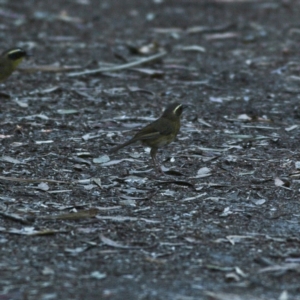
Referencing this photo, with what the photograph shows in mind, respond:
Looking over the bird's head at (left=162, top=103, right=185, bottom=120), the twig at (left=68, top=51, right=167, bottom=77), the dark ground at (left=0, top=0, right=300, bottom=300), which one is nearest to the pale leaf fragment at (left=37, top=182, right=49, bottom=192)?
the dark ground at (left=0, top=0, right=300, bottom=300)

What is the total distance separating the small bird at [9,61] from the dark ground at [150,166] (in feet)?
1.26

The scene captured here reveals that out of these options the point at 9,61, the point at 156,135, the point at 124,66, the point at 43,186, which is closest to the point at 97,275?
the point at 43,186

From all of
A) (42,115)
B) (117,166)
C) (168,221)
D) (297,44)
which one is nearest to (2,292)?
(168,221)

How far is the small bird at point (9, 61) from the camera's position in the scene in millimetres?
9844

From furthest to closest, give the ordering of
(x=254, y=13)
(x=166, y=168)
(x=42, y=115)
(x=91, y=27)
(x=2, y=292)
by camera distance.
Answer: (x=254, y=13), (x=91, y=27), (x=42, y=115), (x=166, y=168), (x=2, y=292)

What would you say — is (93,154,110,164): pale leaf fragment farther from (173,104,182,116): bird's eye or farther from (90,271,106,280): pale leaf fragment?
(90,271,106,280): pale leaf fragment

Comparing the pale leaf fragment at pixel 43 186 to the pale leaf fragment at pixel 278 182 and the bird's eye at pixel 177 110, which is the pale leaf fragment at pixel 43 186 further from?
the pale leaf fragment at pixel 278 182

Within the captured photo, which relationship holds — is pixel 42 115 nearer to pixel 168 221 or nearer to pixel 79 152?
pixel 79 152

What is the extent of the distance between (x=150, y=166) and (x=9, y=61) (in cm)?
283

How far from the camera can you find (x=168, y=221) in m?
6.43

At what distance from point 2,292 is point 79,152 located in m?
3.36

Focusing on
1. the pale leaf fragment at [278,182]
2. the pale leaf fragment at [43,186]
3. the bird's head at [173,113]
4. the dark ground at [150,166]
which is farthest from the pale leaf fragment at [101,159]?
the pale leaf fragment at [278,182]

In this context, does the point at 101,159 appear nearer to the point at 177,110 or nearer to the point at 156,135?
the point at 156,135

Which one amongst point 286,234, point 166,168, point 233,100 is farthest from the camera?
point 233,100
